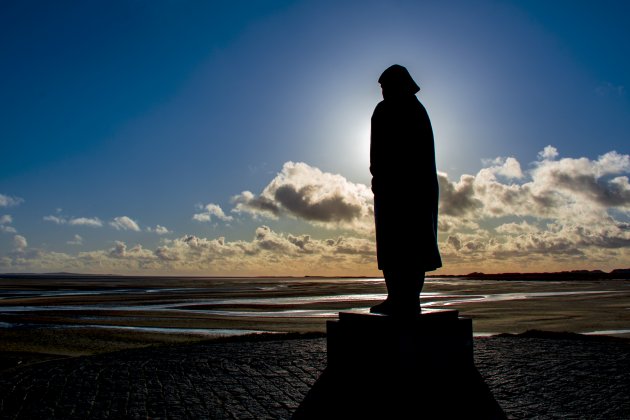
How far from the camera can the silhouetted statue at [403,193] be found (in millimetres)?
5684

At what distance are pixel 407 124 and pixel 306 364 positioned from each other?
3.76 meters

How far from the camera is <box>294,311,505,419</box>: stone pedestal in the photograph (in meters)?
4.88

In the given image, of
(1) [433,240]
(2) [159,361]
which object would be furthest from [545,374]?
(2) [159,361]

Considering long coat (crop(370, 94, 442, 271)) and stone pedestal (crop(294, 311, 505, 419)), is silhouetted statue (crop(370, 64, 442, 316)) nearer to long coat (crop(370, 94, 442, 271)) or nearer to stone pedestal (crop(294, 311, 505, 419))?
long coat (crop(370, 94, 442, 271))

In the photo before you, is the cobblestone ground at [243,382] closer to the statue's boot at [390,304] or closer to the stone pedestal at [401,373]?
the stone pedestal at [401,373]

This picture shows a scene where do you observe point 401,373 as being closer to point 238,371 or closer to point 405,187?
point 405,187

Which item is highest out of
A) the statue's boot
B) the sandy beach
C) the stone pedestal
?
the statue's boot

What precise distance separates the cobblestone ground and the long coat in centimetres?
180

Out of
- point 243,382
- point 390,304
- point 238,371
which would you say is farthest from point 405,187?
point 238,371

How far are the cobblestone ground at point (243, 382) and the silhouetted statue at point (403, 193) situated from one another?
1.59 metres

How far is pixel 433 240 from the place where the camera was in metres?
5.77

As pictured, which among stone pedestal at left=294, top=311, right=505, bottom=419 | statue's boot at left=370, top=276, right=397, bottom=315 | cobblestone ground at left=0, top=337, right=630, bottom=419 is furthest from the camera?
statue's boot at left=370, top=276, right=397, bottom=315

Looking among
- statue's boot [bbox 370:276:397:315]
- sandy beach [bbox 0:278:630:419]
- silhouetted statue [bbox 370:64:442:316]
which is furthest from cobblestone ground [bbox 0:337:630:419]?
silhouetted statue [bbox 370:64:442:316]

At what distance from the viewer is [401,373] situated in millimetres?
4887
